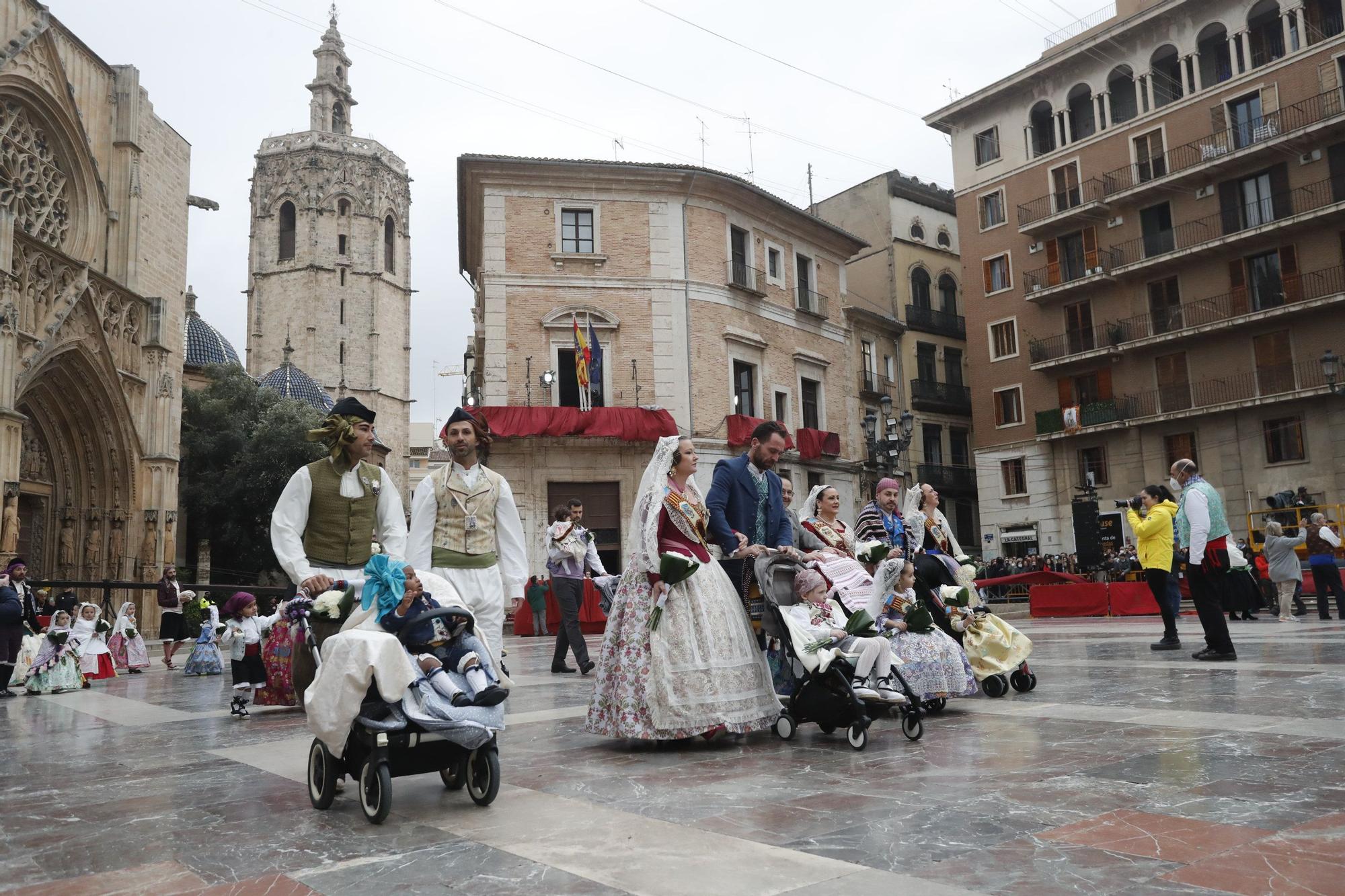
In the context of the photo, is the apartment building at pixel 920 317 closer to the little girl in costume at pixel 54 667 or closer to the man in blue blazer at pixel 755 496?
the little girl in costume at pixel 54 667

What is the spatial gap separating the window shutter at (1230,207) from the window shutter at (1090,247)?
3.94 metres

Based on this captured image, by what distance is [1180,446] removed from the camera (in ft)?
106

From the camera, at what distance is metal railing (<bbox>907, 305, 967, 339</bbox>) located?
41.2 meters

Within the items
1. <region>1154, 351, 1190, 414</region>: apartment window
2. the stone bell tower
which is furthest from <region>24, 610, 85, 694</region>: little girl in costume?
the stone bell tower

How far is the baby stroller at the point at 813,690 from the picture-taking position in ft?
18.6

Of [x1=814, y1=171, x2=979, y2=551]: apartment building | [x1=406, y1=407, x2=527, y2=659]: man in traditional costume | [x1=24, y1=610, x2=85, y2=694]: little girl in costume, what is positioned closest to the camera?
[x1=406, y1=407, x2=527, y2=659]: man in traditional costume

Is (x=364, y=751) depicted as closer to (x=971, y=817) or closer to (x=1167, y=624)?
(x=971, y=817)

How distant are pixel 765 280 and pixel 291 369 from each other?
3569 cm

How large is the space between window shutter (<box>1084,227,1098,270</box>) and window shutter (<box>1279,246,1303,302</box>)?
220 inches

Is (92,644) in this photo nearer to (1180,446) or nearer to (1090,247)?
(1180,446)

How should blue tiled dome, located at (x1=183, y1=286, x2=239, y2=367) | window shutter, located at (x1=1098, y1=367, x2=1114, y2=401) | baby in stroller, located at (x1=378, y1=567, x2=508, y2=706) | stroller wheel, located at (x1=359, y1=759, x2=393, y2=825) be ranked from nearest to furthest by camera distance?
stroller wheel, located at (x1=359, y1=759, x2=393, y2=825) < baby in stroller, located at (x1=378, y1=567, x2=508, y2=706) < window shutter, located at (x1=1098, y1=367, x2=1114, y2=401) < blue tiled dome, located at (x1=183, y1=286, x2=239, y2=367)

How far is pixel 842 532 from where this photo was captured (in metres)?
7.28

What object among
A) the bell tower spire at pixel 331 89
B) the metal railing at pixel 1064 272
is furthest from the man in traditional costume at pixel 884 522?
the bell tower spire at pixel 331 89

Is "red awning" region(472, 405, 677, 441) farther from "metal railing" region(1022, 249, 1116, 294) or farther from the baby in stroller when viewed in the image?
the baby in stroller
